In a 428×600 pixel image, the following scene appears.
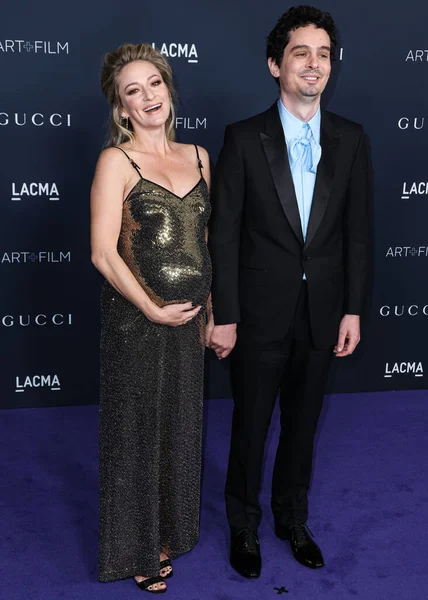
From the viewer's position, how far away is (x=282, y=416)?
301 cm

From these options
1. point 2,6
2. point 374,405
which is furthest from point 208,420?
point 2,6

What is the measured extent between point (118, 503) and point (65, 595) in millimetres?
372

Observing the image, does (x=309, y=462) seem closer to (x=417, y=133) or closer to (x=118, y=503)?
(x=118, y=503)

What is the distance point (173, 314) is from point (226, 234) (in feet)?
1.10

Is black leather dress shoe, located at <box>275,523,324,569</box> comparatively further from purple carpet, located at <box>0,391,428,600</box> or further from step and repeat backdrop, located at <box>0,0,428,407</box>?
step and repeat backdrop, located at <box>0,0,428,407</box>

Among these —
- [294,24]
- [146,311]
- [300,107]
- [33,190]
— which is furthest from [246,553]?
[33,190]

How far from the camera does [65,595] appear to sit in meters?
2.71

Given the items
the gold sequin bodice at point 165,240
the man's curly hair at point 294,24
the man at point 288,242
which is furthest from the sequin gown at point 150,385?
the man's curly hair at point 294,24

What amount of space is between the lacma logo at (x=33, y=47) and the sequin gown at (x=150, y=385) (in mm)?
1658

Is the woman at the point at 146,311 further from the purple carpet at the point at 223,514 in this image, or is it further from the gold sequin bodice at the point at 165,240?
the purple carpet at the point at 223,514

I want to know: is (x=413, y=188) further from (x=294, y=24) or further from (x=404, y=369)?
(x=294, y=24)

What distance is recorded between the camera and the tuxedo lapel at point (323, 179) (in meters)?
2.64

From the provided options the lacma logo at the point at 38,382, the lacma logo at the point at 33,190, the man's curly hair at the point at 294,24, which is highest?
the man's curly hair at the point at 294,24

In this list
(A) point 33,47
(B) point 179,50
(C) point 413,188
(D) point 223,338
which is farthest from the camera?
(C) point 413,188
